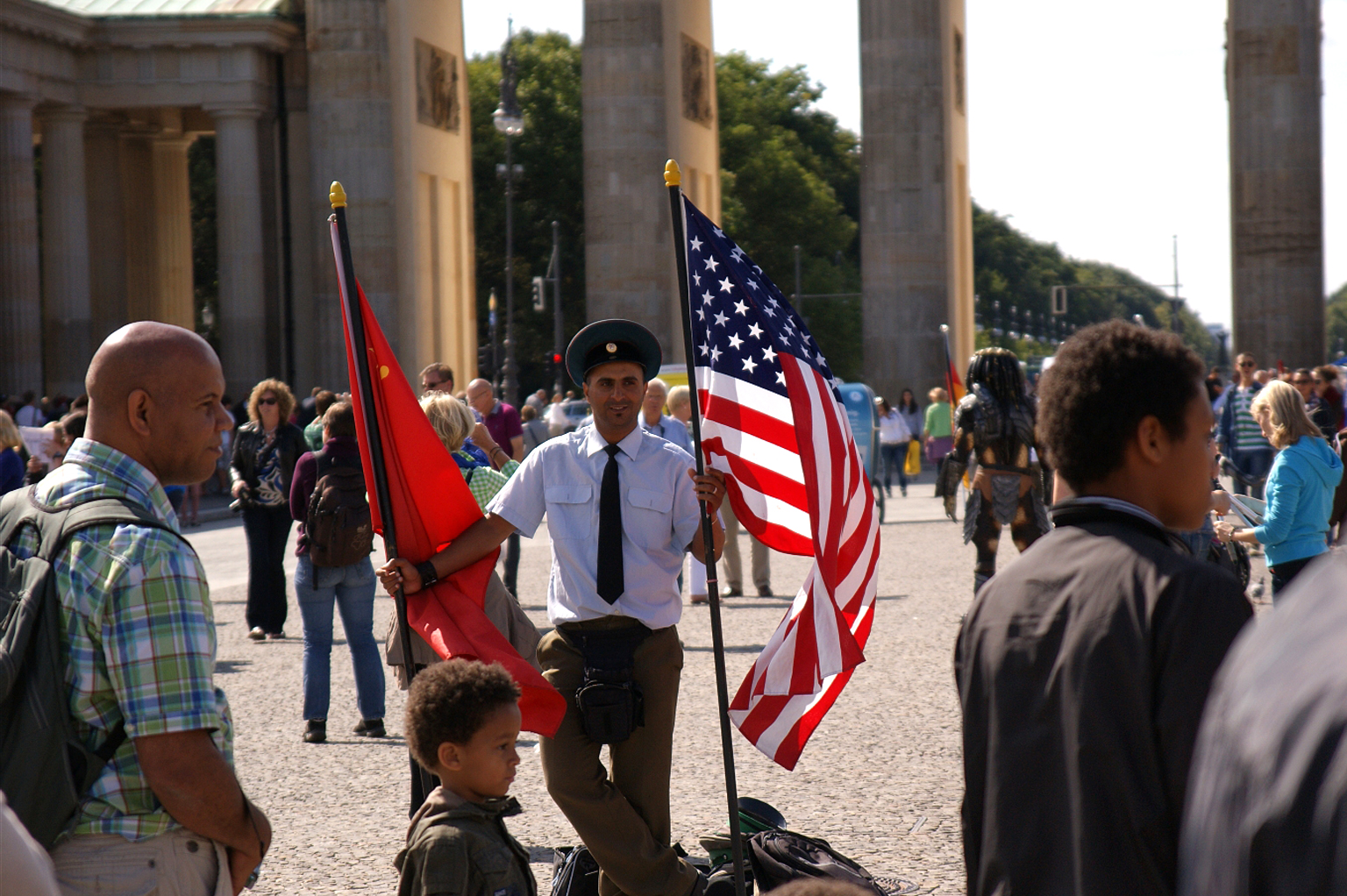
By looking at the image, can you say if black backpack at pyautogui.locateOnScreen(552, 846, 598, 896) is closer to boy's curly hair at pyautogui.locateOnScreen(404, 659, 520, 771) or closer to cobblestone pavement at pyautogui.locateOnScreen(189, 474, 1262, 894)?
cobblestone pavement at pyautogui.locateOnScreen(189, 474, 1262, 894)

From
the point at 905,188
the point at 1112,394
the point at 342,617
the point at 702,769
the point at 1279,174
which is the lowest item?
the point at 702,769

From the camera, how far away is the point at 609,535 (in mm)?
4859

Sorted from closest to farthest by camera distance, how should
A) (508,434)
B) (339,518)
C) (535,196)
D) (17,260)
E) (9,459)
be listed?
(339,518)
(9,459)
(508,434)
(17,260)
(535,196)

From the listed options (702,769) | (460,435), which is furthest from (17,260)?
(702,769)

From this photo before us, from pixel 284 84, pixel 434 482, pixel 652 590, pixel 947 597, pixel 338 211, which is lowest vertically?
pixel 947 597

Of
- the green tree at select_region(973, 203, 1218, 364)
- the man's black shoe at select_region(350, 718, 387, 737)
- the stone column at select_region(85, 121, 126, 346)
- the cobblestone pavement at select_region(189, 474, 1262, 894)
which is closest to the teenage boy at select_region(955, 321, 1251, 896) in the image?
the cobblestone pavement at select_region(189, 474, 1262, 894)

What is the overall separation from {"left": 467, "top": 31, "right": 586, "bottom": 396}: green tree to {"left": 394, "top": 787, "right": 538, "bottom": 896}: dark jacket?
1906 inches

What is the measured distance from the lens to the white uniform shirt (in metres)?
4.86

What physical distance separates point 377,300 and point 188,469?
28.2 meters

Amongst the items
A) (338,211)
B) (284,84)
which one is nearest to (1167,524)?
(338,211)

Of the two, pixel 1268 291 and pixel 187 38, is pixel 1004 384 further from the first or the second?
pixel 187 38

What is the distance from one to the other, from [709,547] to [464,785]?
→ 1.25 metres

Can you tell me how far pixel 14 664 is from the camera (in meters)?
2.64

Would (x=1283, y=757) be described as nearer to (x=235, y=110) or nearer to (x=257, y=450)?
(x=257, y=450)
